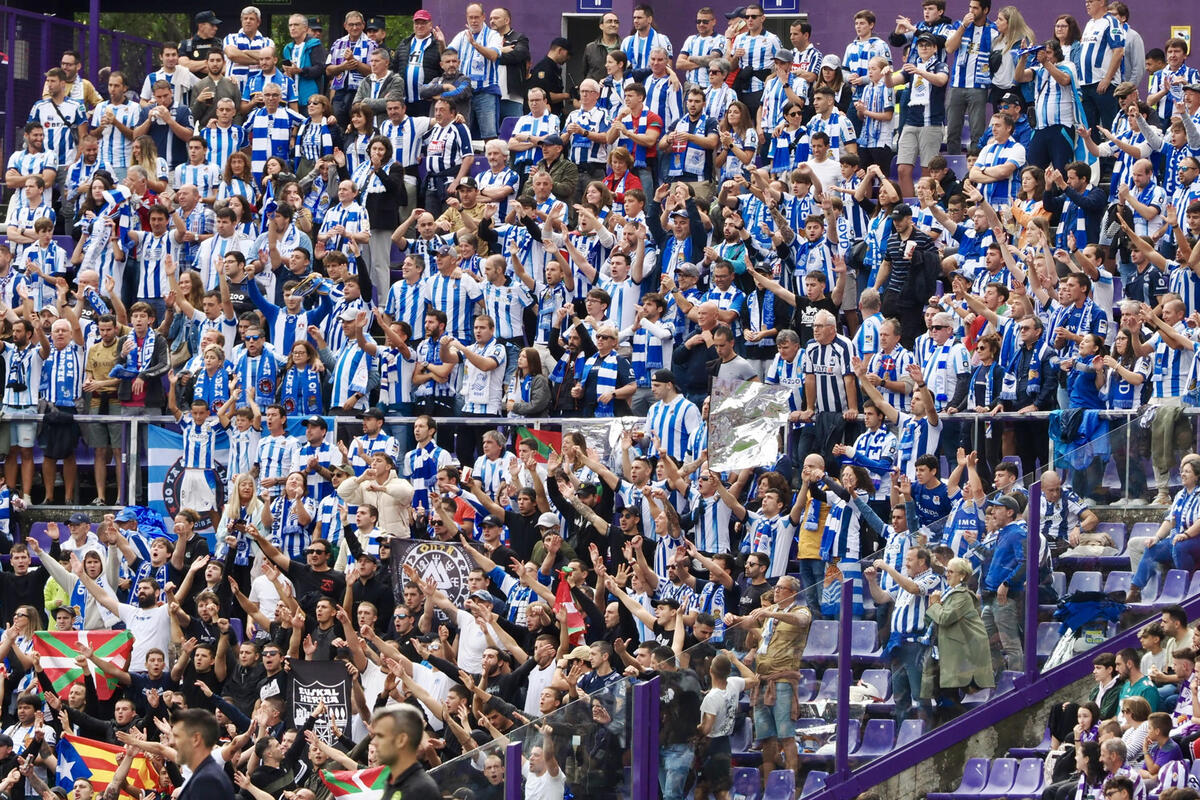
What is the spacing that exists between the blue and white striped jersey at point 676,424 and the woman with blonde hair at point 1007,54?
6.11m

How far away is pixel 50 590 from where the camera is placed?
20.0 m

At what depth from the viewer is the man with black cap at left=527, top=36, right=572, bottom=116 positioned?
2538 centimetres

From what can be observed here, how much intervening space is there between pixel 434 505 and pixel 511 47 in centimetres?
791

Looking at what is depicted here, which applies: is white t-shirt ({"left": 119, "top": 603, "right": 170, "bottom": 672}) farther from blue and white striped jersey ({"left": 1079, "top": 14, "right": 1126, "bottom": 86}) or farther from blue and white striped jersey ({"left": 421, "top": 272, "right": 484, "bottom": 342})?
blue and white striped jersey ({"left": 1079, "top": 14, "right": 1126, "bottom": 86})

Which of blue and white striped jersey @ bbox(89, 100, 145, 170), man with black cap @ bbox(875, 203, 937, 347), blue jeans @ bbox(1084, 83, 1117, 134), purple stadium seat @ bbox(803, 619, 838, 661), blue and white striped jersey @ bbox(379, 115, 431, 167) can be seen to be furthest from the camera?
blue and white striped jersey @ bbox(89, 100, 145, 170)

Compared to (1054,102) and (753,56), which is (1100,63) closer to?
(1054,102)

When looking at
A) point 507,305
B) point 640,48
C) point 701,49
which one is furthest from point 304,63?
point 507,305

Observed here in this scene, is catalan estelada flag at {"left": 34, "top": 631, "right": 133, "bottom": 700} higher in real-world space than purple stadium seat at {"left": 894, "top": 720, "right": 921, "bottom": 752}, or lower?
lower

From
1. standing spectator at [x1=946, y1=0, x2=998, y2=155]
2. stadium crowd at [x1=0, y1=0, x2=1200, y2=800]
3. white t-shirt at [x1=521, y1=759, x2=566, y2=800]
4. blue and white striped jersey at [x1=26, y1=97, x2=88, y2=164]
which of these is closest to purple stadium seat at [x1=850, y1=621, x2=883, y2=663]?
stadium crowd at [x1=0, y1=0, x2=1200, y2=800]

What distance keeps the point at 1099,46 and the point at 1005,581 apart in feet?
29.2

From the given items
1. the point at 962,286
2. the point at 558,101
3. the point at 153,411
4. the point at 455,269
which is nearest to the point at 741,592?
the point at 962,286

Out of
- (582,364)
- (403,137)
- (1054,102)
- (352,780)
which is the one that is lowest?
(352,780)

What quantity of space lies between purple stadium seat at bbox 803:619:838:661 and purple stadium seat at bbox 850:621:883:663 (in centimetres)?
15

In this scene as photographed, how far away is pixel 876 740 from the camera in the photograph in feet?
51.4
